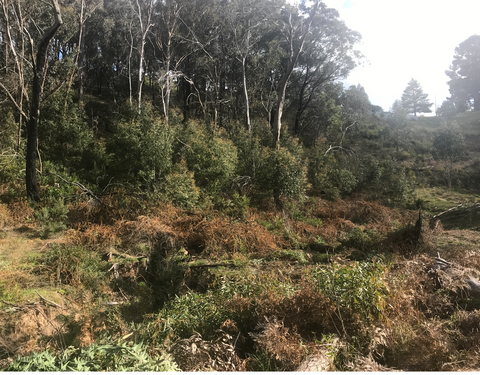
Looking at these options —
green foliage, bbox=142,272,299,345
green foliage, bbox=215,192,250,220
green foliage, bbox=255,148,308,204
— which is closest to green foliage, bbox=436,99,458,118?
green foliage, bbox=255,148,308,204

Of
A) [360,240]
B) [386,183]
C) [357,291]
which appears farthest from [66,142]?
[386,183]

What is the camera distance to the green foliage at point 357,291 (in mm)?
3463

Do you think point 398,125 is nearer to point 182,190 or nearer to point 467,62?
point 467,62

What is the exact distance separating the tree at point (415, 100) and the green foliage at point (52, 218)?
5695 centimetres

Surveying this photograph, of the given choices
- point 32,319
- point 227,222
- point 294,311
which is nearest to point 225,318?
point 294,311

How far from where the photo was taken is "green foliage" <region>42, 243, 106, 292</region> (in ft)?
20.5

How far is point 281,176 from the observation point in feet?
40.7

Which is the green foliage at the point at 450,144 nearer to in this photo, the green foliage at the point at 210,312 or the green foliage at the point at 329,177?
the green foliage at the point at 329,177

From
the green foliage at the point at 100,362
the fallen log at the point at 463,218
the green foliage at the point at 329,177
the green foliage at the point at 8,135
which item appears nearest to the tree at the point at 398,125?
the green foliage at the point at 329,177

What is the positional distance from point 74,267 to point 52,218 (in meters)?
4.00

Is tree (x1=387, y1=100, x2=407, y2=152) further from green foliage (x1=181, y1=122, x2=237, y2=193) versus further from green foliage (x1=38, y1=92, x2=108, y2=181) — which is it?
green foliage (x1=38, y1=92, x2=108, y2=181)

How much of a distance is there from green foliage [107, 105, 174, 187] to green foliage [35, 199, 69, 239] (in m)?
2.82

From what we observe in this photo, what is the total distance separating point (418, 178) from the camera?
2319 centimetres

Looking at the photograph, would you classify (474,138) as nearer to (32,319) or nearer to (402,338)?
(402,338)
